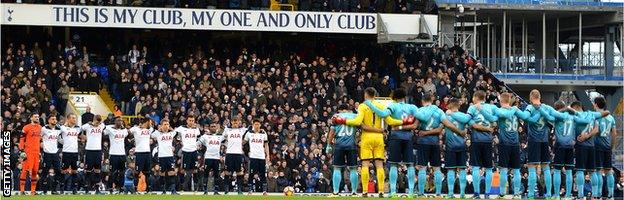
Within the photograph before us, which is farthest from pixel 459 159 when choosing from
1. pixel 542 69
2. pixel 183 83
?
pixel 542 69

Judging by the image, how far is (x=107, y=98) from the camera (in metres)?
49.7

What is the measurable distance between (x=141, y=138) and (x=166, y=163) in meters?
1.09

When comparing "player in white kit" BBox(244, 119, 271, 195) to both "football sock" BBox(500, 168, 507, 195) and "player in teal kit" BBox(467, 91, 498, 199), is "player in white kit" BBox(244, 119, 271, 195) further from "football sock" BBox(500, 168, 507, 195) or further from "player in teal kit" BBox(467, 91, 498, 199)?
"football sock" BBox(500, 168, 507, 195)

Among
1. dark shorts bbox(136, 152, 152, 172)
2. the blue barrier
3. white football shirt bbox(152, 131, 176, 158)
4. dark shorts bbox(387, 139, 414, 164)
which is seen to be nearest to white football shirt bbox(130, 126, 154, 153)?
dark shorts bbox(136, 152, 152, 172)

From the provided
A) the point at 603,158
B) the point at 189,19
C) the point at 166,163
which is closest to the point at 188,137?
the point at 166,163

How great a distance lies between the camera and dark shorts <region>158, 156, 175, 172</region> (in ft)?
126

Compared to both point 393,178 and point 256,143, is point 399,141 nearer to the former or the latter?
point 393,178

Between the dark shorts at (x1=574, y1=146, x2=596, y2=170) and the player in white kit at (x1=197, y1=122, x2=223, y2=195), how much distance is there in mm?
10237

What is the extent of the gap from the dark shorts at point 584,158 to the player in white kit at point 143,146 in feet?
38.6

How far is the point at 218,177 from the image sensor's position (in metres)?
38.6

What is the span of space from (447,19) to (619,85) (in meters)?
11.2

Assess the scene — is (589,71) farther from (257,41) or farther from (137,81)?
(137,81)

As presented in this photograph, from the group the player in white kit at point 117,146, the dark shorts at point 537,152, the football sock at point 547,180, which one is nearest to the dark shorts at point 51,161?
the player in white kit at point 117,146

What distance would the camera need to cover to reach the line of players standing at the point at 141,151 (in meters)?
37.5
